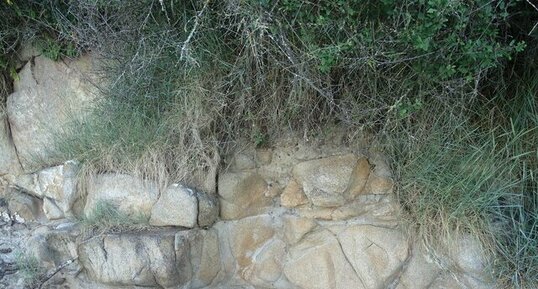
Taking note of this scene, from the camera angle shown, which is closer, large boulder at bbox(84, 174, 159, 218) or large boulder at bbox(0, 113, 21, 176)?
large boulder at bbox(84, 174, 159, 218)

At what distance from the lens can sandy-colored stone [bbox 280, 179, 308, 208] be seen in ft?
11.2

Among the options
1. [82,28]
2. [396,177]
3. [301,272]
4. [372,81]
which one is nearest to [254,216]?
[301,272]

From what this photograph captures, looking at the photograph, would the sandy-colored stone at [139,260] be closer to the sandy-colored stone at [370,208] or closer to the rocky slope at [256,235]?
the rocky slope at [256,235]

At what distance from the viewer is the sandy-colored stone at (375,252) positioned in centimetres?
321

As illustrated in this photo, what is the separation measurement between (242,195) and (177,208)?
427 millimetres

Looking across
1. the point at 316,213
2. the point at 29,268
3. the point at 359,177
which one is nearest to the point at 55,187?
the point at 29,268

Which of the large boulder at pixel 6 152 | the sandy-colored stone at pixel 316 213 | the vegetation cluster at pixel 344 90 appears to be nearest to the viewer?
the vegetation cluster at pixel 344 90

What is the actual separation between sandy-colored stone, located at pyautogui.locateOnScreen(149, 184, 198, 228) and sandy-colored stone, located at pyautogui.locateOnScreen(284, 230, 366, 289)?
26.3 inches

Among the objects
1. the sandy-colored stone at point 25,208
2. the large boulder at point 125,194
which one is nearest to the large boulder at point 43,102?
the sandy-colored stone at point 25,208

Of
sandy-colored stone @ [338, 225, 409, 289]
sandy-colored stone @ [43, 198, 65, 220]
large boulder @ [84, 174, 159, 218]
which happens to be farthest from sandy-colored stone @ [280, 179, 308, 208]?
sandy-colored stone @ [43, 198, 65, 220]

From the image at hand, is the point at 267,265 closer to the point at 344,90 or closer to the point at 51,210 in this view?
the point at 344,90

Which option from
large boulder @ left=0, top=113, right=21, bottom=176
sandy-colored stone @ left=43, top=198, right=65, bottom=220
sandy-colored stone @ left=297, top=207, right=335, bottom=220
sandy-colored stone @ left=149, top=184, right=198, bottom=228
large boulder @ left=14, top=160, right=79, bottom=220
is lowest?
sandy-colored stone @ left=297, top=207, right=335, bottom=220

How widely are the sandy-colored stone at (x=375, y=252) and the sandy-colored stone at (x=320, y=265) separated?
56 millimetres

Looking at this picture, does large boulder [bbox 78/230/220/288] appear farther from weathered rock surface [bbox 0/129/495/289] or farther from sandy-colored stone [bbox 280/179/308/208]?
sandy-colored stone [bbox 280/179/308/208]
